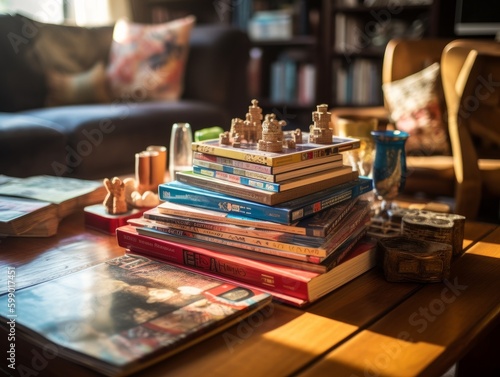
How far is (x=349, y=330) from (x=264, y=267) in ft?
0.60

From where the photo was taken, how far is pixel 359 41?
3820 millimetres

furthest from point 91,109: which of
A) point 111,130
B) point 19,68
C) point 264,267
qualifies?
point 264,267

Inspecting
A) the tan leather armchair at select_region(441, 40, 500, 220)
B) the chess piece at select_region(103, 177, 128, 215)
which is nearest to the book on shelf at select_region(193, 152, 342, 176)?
the chess piece at select_region(103, 177, 128, 215)

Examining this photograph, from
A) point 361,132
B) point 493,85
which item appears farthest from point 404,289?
point 493,85

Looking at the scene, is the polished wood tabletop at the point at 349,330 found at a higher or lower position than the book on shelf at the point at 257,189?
lower

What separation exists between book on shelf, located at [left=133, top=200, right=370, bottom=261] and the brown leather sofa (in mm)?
1515

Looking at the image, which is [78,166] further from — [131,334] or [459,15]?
[459,15]

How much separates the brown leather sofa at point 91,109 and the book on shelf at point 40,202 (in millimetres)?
1015

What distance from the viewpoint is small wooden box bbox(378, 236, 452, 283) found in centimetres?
98

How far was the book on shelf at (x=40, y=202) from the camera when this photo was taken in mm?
1188

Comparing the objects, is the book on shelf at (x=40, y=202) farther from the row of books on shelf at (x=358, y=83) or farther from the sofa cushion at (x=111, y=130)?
the row of books on shelf at (x=358, y=83)

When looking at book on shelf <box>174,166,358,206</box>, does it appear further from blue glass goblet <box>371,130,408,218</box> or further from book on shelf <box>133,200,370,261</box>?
blue glass goblet <box>371,130,408,218</box>

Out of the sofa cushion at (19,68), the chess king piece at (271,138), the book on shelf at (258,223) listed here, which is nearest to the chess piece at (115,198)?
the book on shelf at (258,223)

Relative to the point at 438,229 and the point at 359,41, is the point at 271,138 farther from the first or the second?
the point at 359,41
